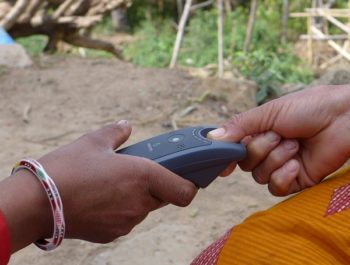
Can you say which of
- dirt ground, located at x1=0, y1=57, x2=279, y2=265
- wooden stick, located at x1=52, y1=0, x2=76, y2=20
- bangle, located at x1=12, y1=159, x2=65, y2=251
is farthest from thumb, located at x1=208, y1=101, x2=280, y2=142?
wooden stick, located at x1=52, y1=0, x2=76, y2=20

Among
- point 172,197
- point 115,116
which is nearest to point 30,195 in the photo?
point 172,197

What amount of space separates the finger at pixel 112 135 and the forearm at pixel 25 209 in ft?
0.52

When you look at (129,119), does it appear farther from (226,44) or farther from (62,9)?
(226,44)

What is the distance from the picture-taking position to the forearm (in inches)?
38.3

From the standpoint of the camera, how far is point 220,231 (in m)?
2.27

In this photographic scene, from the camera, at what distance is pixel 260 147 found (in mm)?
1214

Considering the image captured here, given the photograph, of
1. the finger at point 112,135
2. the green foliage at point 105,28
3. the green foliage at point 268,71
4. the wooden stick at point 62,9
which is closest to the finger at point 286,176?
the finger at point 112,135

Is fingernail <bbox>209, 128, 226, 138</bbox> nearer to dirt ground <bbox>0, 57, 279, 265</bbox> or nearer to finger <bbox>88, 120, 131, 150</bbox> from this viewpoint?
finger <bbox>88, 120, 131, 150</bbox>

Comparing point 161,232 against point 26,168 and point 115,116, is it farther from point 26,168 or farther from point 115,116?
point 115,116

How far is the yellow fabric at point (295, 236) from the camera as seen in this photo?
3.17ft

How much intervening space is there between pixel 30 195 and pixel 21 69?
4.12 metres

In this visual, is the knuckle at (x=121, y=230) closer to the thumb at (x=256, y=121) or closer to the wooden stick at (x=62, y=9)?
the thumb at (x=256, y=121)

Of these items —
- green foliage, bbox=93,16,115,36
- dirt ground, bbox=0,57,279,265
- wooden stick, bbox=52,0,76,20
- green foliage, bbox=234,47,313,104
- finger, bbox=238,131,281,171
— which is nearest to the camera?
finger, bbox=238,131,281,171

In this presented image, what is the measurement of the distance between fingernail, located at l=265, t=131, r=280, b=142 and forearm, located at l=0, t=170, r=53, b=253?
1.58 ft
